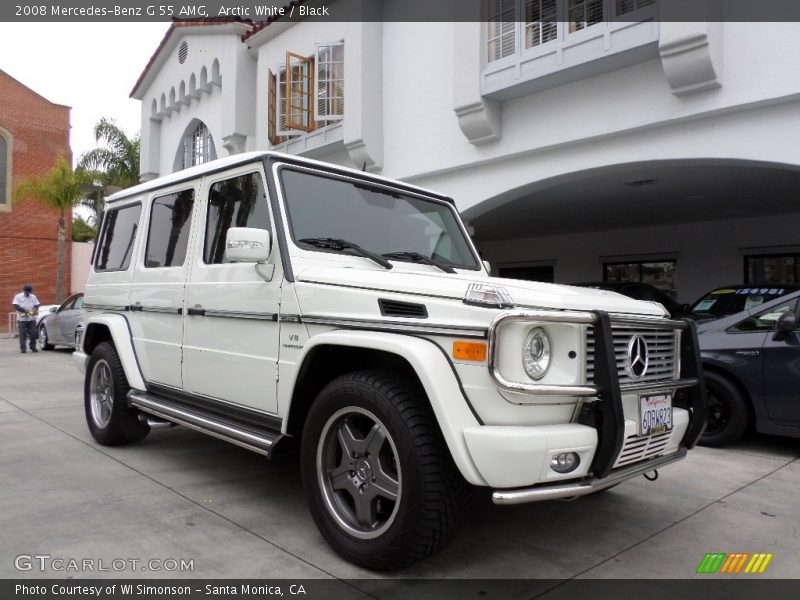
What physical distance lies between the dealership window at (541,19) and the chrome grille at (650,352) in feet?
18.6

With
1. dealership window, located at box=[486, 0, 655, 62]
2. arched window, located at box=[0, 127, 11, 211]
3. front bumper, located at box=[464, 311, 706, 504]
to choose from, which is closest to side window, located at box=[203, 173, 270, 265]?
front bumper, located at box=[464, 311, 706, 504]

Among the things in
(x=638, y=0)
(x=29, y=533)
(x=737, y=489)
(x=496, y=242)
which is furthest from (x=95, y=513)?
(x=496, y=242)

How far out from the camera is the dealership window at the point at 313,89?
11.6 m

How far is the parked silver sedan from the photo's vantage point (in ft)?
47.4

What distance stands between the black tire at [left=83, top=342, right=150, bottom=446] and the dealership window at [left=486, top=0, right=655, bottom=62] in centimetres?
657

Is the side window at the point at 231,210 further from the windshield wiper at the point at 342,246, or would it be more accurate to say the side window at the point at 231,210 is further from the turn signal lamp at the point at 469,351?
the turn signal lamp at the point at 469,351

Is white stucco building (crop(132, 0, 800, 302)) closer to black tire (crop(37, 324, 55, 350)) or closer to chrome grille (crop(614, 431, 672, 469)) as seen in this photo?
chrome grille (crop(614, 431, 672, 469))

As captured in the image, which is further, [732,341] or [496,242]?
[496,242]

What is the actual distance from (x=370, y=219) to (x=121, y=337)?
7.66ft

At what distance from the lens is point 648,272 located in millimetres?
15742

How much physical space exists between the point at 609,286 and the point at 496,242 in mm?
8664

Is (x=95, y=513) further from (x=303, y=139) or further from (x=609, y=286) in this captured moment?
(x=303, y=139)

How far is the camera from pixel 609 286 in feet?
33.8

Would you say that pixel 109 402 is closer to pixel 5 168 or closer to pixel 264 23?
pixel 264 23
